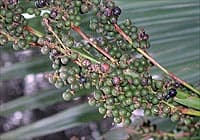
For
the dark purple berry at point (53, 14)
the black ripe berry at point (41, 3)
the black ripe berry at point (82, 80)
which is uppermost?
the black ripe berry at point (41, 3)

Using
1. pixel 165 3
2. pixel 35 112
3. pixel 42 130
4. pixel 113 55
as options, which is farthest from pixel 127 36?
pixel 35 112

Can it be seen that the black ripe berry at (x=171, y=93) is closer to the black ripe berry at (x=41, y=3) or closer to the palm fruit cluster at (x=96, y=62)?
the palm fruit cluster at (x=96, y=62)

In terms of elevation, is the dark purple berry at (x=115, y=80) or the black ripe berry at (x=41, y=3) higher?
the black ripe berry at (x=41, y=3)

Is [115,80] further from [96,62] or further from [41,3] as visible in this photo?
[41,3]

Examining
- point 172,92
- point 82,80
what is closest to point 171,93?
point 172,92

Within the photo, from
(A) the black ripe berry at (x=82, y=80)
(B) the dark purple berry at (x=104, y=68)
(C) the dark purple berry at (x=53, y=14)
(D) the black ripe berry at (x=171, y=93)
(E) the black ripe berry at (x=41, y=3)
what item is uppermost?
(E) the black ripe berry at (x=41, y=3)

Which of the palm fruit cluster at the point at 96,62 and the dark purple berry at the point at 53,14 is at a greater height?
the dark purple berry at the point at 53,14

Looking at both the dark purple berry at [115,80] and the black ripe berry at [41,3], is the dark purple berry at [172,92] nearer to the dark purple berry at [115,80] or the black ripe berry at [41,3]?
the dark purple berry at [115,80]

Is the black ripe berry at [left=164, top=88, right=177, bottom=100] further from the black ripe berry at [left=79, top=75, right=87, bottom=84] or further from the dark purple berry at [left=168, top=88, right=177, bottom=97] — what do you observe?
the black ripe berry at [left=79, top=75, right=87, bottom=84]

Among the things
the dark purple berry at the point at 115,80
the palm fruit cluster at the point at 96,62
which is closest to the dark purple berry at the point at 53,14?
the palm fruit cluster at the point at 96,62
